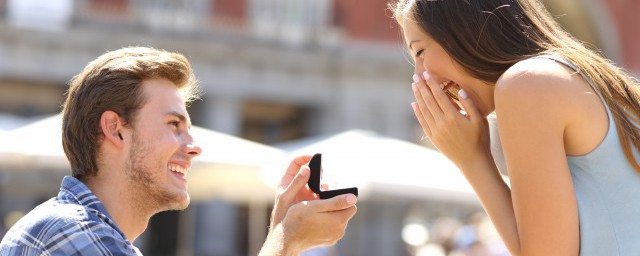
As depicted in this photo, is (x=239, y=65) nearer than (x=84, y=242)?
No

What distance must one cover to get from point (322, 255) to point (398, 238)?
9.03m

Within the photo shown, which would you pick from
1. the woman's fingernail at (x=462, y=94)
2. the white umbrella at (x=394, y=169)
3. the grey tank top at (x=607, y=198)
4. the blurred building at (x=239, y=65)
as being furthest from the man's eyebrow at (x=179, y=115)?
the blurred building at (x=239, y=65)

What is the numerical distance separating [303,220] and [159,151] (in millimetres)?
609

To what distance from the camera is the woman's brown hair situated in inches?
107

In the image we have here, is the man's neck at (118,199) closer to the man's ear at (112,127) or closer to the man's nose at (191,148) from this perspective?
the man's ear at (112,127)

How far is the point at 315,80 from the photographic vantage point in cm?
1980

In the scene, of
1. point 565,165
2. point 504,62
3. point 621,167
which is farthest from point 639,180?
point 504,62

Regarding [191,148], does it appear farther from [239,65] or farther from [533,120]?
[239,65]

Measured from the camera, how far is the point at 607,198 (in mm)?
2289

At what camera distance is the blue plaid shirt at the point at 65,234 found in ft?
7.66

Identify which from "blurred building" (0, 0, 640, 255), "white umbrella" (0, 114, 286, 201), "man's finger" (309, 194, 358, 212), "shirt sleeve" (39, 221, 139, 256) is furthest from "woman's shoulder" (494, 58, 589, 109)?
"blurred building" (0, 0, 640, 255)

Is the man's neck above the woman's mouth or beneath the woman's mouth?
beneath

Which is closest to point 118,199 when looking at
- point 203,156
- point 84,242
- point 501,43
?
point 84,242

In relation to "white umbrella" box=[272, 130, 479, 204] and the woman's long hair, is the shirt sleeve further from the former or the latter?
"white umbrella" box=[272, 130, 479, 204]
